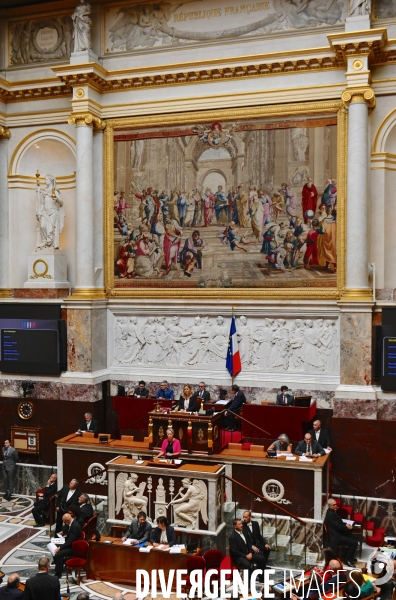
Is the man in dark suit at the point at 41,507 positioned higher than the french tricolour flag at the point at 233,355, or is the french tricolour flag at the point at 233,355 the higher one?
the french tricolour flag at the point at 233,355

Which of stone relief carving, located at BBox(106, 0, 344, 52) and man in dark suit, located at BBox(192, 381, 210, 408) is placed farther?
stone relief carving, located at BBox(106, 0, 344, 52)

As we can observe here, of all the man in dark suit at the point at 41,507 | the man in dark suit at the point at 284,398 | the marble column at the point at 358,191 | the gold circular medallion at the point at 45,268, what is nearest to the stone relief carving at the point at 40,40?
the gold circular medallion at the point at 45,268

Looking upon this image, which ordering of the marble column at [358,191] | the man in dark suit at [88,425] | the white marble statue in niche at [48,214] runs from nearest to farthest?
the marble column at [358,191], the man in dark suit at [88,425], the white marble statue in niche at [48,214]

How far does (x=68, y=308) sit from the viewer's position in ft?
61.3

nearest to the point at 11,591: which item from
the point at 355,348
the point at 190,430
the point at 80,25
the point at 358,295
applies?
the point at 190,430

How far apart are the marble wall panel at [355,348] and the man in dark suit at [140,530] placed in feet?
19.8

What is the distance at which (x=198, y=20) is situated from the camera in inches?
727

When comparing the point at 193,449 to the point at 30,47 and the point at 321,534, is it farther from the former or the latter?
the point at 30,47

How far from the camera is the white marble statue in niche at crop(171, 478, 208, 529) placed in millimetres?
13711

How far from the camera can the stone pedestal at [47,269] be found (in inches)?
755

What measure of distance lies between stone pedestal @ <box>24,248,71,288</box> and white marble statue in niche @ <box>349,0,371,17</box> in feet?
32.9

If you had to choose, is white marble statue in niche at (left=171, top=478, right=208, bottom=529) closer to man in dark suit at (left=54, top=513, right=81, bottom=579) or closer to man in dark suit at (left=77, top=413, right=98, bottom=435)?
man in dark suit at (left=54, top=513, right=81, bottom=579)

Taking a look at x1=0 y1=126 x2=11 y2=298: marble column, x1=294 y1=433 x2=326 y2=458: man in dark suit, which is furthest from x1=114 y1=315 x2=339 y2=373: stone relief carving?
x1=0 y1=126 x2=11 y2=298: marble column

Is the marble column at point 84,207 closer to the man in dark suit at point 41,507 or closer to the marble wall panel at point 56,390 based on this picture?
the marble wall panel at point 56,390
